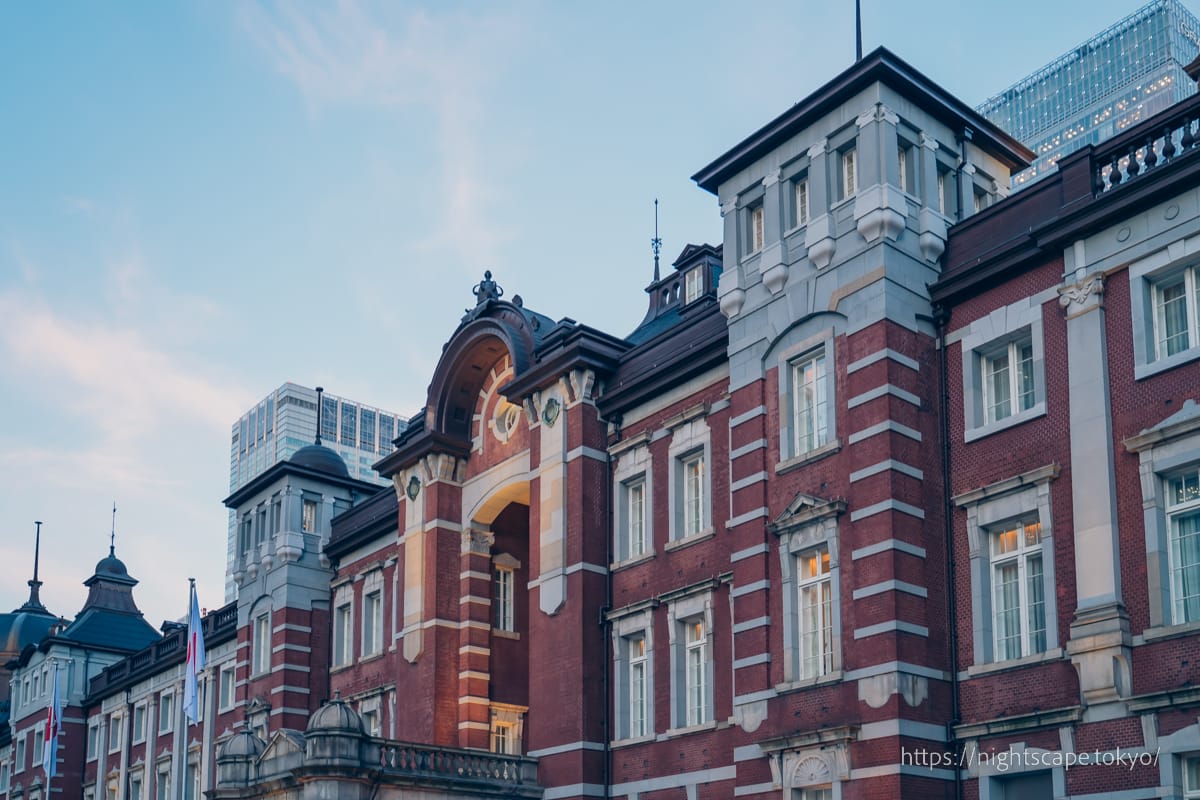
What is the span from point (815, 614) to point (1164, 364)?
7269mm

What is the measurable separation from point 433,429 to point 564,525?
6293 mm

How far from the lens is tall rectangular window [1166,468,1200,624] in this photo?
2100 cm

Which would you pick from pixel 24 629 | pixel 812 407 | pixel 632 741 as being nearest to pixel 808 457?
pixel 812 407

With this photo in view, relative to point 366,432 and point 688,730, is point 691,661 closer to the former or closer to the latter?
point 688,730

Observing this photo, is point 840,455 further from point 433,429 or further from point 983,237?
point 433,429

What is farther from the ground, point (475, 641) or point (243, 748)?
point (475, 641)

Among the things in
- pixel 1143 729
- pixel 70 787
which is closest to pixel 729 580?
pixel 1143 729

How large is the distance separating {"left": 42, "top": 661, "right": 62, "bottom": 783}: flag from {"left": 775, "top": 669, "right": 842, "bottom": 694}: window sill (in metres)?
41.5

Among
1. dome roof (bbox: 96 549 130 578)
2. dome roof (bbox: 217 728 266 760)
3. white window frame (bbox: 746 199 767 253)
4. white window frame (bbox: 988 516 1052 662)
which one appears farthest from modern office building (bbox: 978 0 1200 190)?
white window frame (bbox: 988 516 1052 662)

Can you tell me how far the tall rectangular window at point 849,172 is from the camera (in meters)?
26.8

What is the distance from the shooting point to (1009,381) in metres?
24.8

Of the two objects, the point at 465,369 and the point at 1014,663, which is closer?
the point at 1014,663

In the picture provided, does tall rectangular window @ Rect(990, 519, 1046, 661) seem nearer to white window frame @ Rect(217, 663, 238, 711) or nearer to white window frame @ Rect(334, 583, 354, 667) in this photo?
white window frame @ Rect(334, 583, 354, 667)

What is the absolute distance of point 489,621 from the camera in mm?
36656
